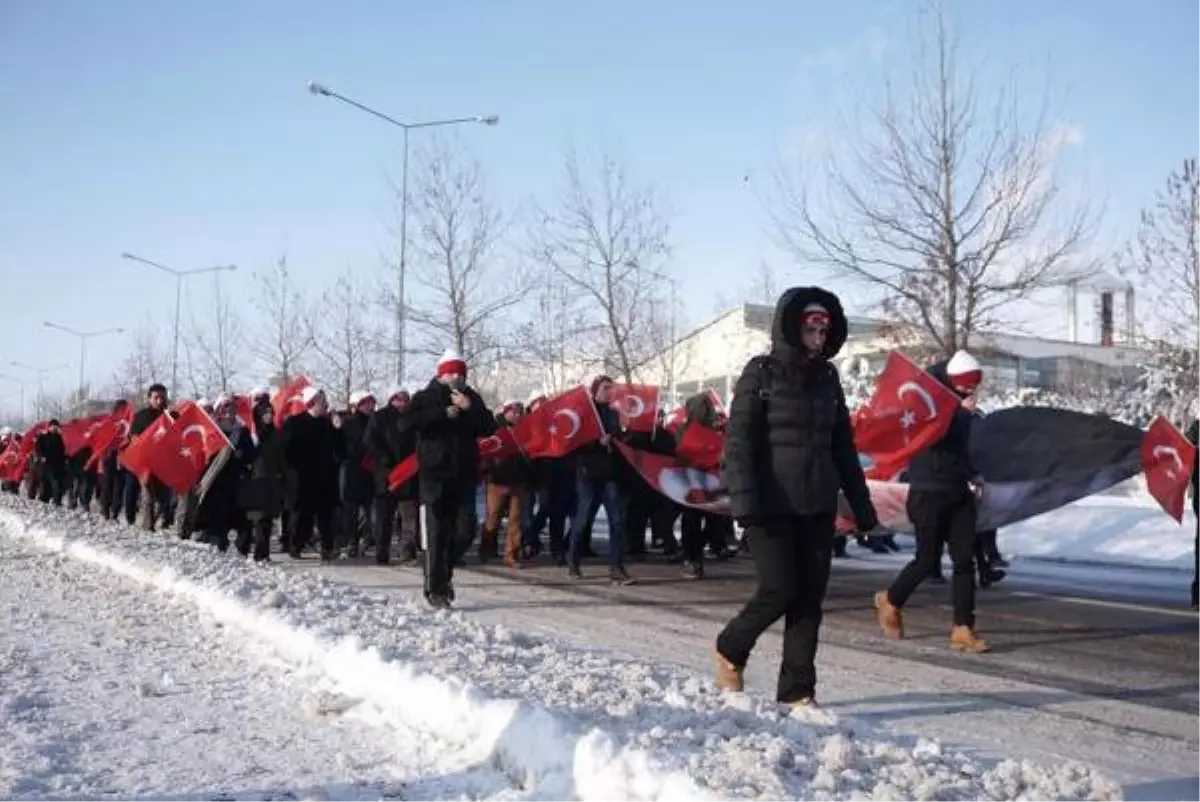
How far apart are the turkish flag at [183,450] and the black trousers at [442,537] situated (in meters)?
5.64

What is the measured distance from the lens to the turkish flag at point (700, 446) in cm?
1362

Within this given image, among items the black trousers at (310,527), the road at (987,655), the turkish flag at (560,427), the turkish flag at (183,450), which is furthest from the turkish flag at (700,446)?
the turkish flag at (183,450)

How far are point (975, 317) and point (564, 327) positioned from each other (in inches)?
527

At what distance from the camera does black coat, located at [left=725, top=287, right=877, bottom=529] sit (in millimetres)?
5879

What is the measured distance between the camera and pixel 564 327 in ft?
105

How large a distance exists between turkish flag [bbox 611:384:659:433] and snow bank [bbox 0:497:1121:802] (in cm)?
657

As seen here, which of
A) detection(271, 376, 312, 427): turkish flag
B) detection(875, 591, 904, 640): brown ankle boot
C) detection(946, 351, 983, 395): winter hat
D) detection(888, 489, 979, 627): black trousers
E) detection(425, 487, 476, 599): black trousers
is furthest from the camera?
detection(271, 376, 312, 427): turkish flag

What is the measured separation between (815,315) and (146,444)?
11249 millimetres

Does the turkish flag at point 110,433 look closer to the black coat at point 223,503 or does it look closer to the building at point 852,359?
the black coat at point 223,503

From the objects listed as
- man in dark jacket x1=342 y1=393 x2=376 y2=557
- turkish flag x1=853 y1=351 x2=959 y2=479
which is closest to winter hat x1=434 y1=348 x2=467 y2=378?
turkish flag x1=853 y1=351 x2=959 y2=479

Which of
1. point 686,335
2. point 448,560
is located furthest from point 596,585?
point 686,335

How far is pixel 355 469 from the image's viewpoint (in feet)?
→ 51.5

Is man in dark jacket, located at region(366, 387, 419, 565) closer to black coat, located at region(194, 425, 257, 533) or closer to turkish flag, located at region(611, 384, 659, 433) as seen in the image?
black coat, located at region(194, 425, 257, 533)

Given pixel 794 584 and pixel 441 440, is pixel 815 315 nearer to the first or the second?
pixel 794 584
